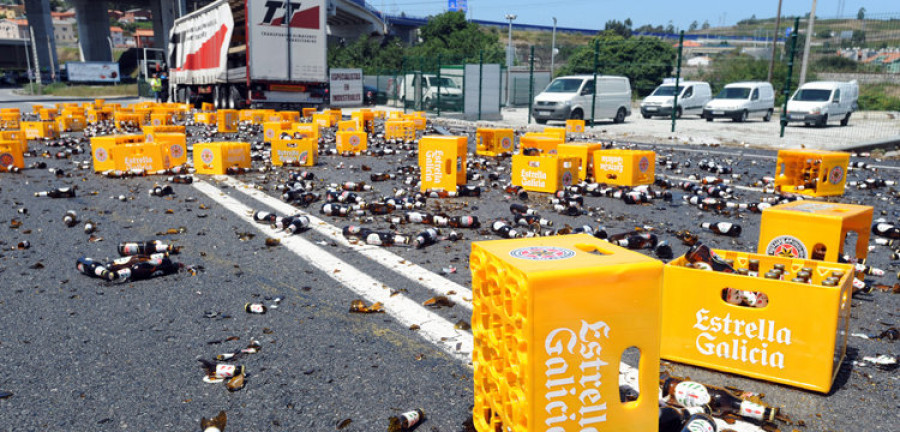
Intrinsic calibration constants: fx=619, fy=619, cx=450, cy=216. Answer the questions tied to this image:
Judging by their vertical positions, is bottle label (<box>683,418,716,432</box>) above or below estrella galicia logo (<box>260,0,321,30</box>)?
below

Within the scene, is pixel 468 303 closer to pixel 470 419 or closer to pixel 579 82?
pixel 470 419

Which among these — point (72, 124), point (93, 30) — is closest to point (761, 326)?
point (72, 124)

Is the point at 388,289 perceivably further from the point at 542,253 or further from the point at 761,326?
the point at 761,326

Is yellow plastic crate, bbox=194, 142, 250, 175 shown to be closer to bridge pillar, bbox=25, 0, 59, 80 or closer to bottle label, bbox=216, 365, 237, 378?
bottle label, bbox=216, 365, 237, 378

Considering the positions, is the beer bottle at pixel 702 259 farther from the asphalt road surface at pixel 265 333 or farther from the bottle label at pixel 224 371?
the bottle label at pixel 224 371

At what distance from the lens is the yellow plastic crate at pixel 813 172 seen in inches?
365

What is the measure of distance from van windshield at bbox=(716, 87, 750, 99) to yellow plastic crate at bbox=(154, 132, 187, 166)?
25290 mm

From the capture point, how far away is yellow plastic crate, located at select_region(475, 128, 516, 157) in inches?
558

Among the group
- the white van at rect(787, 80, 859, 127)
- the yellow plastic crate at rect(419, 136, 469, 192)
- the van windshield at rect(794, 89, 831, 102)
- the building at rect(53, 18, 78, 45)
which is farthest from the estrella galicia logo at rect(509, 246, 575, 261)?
the building at rect(53, 18, 78, 45)

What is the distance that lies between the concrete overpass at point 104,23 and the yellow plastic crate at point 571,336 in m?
69.6

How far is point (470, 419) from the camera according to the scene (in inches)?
118

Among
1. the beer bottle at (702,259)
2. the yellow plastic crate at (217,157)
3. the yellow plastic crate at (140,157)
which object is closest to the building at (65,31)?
the yellow plastic crate at (140,157)

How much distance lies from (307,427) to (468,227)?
429 cm

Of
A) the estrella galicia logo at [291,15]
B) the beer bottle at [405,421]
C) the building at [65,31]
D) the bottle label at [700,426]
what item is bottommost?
the beer bottle at [405,421]
